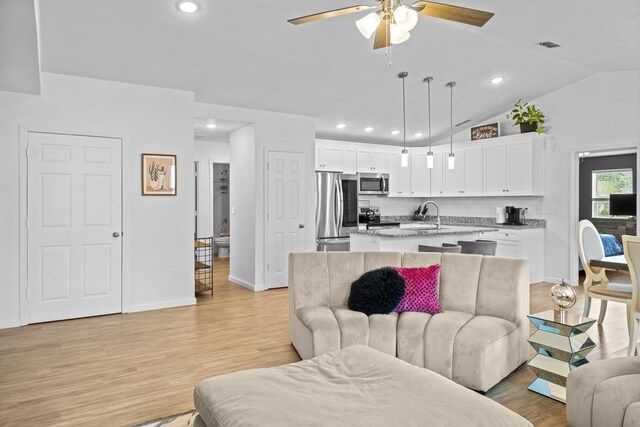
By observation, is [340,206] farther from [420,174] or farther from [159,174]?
[159,174]

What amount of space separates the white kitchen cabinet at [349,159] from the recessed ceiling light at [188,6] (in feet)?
13.5

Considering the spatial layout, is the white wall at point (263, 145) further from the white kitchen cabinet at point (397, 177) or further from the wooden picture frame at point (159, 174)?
the white kitchen cabinet at point (397, 177)

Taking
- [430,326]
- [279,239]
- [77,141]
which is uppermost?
[77,141]

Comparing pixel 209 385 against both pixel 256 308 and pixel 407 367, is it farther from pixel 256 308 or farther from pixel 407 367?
pixel 256 308

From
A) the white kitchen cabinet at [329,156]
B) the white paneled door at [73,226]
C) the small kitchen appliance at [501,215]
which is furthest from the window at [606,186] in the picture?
the white paneled door at [73,226]

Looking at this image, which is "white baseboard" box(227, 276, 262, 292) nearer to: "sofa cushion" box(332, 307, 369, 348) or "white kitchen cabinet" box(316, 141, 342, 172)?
"white kitchen cabinet" box(316, 141, 342, 172)

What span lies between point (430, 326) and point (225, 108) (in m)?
4.04

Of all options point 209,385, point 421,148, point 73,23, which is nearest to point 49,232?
point 73,23

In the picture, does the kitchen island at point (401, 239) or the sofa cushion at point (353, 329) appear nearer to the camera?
the sofa cushion at point (353, 329)

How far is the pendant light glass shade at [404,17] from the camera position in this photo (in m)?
2.33

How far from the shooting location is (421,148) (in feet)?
26.7

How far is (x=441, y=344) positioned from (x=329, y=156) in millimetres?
4736

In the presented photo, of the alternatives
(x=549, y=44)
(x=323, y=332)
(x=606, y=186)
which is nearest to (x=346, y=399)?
(x=323, y=332)

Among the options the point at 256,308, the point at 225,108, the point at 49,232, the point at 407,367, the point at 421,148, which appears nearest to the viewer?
the point at 407,367
